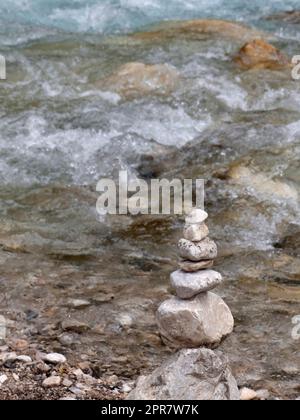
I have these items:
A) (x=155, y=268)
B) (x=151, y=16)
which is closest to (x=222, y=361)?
(x=155, y=268)

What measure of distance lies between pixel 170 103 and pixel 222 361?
6519 mm

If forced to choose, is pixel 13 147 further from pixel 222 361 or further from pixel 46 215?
pixel 222 361

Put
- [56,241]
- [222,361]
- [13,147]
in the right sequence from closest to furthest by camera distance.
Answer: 1. [222,361]
2. [56,241]
3. [13,147]

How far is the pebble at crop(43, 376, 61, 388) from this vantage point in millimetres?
4445

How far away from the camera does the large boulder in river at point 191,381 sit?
3938 millimetres

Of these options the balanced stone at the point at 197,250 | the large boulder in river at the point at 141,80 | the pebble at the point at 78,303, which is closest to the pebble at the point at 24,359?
the pebble at the point at 78,303

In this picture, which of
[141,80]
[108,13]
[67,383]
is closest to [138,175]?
[141,80]

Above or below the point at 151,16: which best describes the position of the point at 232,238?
below

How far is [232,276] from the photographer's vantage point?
6.03 m

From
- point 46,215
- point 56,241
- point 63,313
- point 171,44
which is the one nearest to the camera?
point 63,313

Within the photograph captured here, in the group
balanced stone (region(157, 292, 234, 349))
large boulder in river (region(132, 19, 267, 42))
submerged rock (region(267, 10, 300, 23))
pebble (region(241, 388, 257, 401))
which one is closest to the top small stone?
balanced stone (region(157, 292, 234, 349))

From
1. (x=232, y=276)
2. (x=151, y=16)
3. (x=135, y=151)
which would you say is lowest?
(x=232, y=276)

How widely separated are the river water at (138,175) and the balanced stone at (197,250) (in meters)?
0.85

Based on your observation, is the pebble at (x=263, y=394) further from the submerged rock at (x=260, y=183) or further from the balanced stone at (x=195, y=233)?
the submerged rock at (x=260, y=183)
